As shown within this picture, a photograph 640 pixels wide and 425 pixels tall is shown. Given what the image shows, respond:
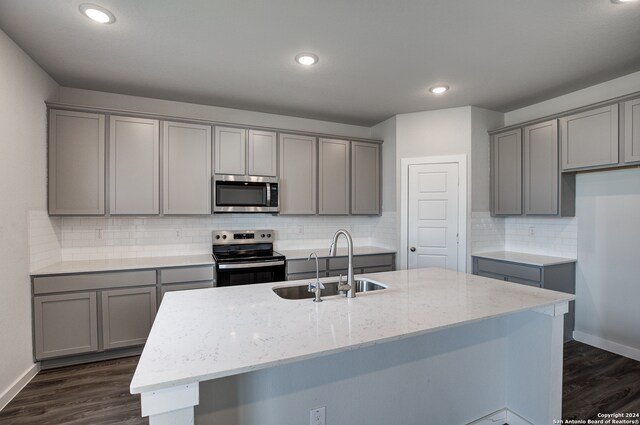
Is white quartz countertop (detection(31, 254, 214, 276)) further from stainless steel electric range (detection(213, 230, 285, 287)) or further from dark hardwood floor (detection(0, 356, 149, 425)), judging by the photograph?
dark hardwood floor (detection(0, 356, 149, 425))

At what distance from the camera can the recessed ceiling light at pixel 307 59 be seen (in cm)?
265

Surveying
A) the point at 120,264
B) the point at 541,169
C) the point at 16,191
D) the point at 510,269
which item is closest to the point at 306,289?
the point at 120,264

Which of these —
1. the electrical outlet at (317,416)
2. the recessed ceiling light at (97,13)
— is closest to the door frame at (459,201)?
the electrical outlet at (317,416)

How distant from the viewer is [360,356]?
161cm

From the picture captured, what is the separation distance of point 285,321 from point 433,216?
3.08 metres

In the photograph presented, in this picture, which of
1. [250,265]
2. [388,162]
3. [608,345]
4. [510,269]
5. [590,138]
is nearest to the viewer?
[590,138]

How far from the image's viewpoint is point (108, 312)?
289 cm

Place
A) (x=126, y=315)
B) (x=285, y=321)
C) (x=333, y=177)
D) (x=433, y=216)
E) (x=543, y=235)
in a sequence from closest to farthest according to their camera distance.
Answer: (x=285, y=321) < (x=126, y=315) < (x=543, y=235) < (x=433, y=216) < (x=333, y=177)

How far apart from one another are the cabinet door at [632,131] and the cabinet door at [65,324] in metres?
4.91

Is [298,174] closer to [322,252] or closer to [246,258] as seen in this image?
[322,252]

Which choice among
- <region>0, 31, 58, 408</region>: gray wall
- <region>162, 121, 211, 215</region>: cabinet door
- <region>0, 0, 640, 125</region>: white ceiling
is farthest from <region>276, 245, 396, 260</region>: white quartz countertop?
<region>0, 31, 58, 408</region>: gray wall

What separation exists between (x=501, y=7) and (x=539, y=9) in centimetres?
25

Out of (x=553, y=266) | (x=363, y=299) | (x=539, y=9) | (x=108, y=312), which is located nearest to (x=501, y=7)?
(x=539, y=9)

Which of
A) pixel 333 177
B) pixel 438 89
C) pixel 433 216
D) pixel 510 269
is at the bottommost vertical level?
pixel 510 269
